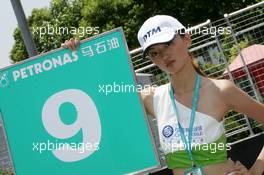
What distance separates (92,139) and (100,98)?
237 millimetres

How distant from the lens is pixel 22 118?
10.8ft

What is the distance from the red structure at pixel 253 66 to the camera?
20.9 feet

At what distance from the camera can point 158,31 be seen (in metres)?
2.62

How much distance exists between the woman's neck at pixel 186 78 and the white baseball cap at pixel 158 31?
185 mm

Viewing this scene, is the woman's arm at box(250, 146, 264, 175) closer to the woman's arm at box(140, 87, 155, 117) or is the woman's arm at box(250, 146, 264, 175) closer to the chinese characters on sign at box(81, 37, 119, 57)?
the woman's arm at box(140, 87, 155, 117)

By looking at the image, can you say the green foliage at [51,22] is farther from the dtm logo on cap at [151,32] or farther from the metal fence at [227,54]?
the dtm logo on cap at [151,32]

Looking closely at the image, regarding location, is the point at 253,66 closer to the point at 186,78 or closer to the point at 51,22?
the point at 186,78

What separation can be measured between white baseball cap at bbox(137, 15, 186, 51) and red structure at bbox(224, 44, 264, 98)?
340 centimetres

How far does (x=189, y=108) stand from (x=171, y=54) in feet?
0.87

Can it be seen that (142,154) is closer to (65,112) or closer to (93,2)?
(65,112)

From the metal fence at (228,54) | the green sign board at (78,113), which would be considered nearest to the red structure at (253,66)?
the metal fence at (228,54)

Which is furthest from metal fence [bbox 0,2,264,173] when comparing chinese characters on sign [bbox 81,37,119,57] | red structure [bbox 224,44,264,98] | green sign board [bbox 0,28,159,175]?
chinese characters on sign [bbox 81,37,119,57]

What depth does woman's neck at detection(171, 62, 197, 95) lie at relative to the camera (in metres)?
2.69

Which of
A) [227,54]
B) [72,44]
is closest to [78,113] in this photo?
[72,44]
